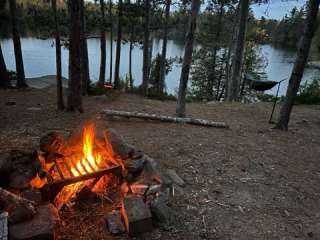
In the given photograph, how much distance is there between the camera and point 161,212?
339 centimetres

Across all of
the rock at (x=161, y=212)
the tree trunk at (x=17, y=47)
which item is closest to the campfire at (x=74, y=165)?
the rock at (x=161, y=212)

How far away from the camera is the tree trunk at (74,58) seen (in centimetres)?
668

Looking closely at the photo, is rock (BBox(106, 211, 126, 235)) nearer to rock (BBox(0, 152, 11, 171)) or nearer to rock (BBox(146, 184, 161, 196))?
rock (BBox(146, 184, 161, 196))

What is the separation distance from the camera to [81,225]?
318cm

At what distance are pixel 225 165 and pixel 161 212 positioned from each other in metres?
2.14

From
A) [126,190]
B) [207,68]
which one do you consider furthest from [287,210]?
[207,68]

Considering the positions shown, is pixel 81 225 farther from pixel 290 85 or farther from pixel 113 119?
pixel 290 85

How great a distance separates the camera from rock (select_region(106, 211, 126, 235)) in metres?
3.14

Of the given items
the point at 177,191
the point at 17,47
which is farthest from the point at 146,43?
the point at 177,191

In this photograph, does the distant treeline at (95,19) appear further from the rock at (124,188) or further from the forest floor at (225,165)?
the rock at (124,188)

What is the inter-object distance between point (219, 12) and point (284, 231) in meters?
22.3

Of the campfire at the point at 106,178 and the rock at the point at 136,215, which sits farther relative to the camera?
the campfire at the point at 106,178

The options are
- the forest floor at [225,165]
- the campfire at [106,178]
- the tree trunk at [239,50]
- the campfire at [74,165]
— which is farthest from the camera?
the tree trunk at [239,50]

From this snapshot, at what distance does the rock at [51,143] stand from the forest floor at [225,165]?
93 cm
